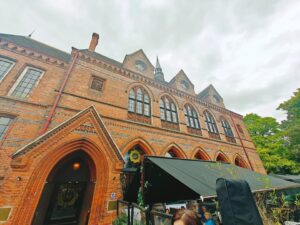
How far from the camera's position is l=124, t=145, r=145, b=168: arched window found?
27.9 feet

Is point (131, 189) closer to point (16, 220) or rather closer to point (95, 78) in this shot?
point (16, 220)

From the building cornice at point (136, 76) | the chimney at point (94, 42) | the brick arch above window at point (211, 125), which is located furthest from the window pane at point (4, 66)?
the brick arch above window at point (211, 125)

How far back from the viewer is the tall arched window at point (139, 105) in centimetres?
970

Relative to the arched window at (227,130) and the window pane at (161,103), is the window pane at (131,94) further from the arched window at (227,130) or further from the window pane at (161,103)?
the arched window at (227,130)

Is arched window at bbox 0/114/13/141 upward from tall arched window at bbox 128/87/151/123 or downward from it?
downward

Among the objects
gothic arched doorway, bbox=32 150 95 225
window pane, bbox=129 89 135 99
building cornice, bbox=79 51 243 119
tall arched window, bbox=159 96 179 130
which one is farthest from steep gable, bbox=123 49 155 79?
gothic arched doorway, bbox=32 150 95 225

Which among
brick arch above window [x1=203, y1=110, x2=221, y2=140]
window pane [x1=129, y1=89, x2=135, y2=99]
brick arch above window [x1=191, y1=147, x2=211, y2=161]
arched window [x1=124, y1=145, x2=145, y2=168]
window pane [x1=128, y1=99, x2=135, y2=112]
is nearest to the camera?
arched window [x1=124, y1=145, x2=145, y2=168]

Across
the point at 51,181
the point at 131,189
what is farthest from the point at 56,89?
the point at 131,189

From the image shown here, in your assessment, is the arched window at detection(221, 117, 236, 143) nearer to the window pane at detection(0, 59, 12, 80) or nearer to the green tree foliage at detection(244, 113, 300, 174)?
the green tree foliage at detection(244, 113, 300, 174)

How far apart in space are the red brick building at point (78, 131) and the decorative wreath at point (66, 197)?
0.16ft

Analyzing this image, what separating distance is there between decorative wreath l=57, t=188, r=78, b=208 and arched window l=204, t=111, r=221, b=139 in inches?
441

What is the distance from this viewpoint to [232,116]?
53.5 ft

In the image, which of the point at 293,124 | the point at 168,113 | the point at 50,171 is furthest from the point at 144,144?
the point at 293,124

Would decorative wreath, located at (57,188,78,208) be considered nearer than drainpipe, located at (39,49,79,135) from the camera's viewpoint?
No
